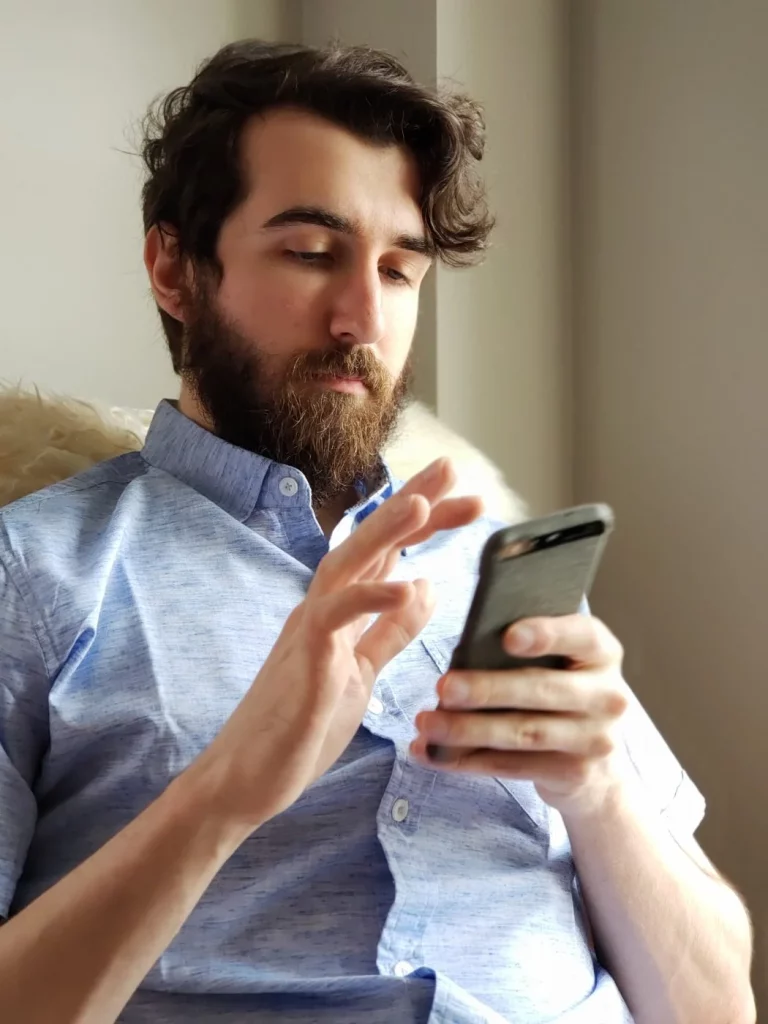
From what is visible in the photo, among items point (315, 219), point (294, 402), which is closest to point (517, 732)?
point (294, 402)

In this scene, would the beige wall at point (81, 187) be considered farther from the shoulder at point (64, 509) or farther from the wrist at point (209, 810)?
the wrist at point (209, 810)

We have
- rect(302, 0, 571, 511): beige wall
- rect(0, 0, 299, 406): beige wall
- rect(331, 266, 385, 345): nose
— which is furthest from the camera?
rect(302, 0, 571, 511): beige wall

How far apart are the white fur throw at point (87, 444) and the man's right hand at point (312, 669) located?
259 millimetres

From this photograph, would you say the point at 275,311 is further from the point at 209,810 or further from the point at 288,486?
the point at 209,810

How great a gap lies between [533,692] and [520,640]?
0.16 ft

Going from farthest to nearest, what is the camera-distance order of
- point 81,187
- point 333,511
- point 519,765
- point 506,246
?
point 506,246
point 81,187
point 333,511
point 519,765

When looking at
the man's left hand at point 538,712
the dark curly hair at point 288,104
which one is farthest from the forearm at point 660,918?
the dark curly hair at point 288,104

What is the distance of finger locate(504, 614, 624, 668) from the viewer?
60cm

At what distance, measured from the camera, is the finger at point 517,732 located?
62 cm

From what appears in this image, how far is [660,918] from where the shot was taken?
0.79m

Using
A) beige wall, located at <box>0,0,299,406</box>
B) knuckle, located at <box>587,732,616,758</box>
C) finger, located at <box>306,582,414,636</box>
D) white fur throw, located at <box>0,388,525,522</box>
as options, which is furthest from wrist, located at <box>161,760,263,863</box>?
beige wall, located at <box>0,0,299,406</box>

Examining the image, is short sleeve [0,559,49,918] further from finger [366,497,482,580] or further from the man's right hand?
finger [366,497,482,580]

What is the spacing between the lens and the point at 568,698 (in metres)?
0.65

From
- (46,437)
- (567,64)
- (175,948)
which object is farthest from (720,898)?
(567,64)
